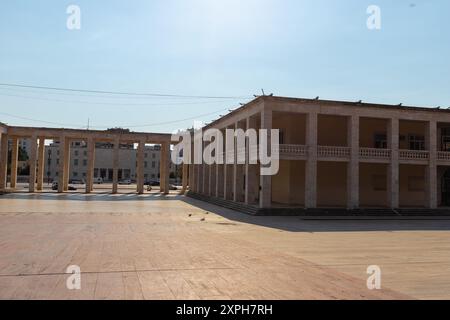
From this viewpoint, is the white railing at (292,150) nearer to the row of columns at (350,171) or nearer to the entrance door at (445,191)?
the row of columns at (350,171)

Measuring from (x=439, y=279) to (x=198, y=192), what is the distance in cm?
4067

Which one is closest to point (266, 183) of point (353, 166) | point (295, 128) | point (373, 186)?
point (353, 166)

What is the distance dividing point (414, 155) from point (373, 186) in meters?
4.59

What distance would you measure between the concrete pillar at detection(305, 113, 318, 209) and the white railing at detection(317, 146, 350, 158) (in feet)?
2.52

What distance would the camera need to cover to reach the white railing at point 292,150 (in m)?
28.3

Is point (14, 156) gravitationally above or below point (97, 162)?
below

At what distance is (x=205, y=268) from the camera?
32.0 feet

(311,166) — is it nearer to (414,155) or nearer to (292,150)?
(292,150)

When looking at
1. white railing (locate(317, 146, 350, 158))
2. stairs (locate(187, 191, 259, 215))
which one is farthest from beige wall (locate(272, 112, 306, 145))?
stairs (locate(187, 191, 259, 215))

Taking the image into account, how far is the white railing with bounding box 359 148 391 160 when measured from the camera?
30.4m

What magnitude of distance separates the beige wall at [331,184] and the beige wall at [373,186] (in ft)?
6.33

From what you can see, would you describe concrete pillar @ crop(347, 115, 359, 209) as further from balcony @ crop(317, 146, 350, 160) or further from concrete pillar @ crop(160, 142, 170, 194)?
concrete pillar @ crop(160, 142, 170, 194)

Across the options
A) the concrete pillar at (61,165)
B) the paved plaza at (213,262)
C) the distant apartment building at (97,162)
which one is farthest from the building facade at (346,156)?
the distant apartment building at (97,162)

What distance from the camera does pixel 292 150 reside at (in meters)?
28.6
